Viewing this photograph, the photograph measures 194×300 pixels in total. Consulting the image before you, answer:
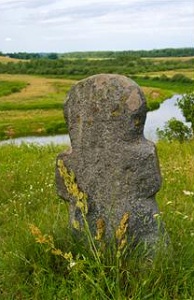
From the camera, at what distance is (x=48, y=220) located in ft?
18.9

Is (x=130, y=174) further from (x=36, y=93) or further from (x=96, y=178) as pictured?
(x=36, y=93)

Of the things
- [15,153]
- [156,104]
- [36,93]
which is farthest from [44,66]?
[15,153]

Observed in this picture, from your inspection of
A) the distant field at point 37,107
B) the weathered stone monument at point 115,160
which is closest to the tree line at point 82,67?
the distant field at point 37,107

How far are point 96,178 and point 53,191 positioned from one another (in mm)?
3362

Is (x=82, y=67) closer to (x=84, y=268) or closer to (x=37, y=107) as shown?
(x=37, y=107)

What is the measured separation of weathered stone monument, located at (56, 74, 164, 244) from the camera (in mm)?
5074

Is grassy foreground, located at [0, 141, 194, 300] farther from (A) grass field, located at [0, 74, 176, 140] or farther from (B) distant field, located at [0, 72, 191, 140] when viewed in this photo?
(A) grass field, located at [0, 74, 176, 140]

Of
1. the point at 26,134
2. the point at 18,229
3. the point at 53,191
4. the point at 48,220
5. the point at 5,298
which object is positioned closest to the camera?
the point at 5,298

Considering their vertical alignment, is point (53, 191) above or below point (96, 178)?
below

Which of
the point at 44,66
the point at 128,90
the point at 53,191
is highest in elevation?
the point at 128,90

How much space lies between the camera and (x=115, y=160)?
5.19 meters

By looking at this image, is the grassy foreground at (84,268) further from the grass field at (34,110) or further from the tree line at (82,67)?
the tree line at (82,67)

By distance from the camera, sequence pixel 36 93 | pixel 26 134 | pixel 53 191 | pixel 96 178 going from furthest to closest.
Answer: pixel 36 93, pixel 26 134, pixel 53 191, pixel 96 178

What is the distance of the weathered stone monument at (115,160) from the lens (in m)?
5.07
